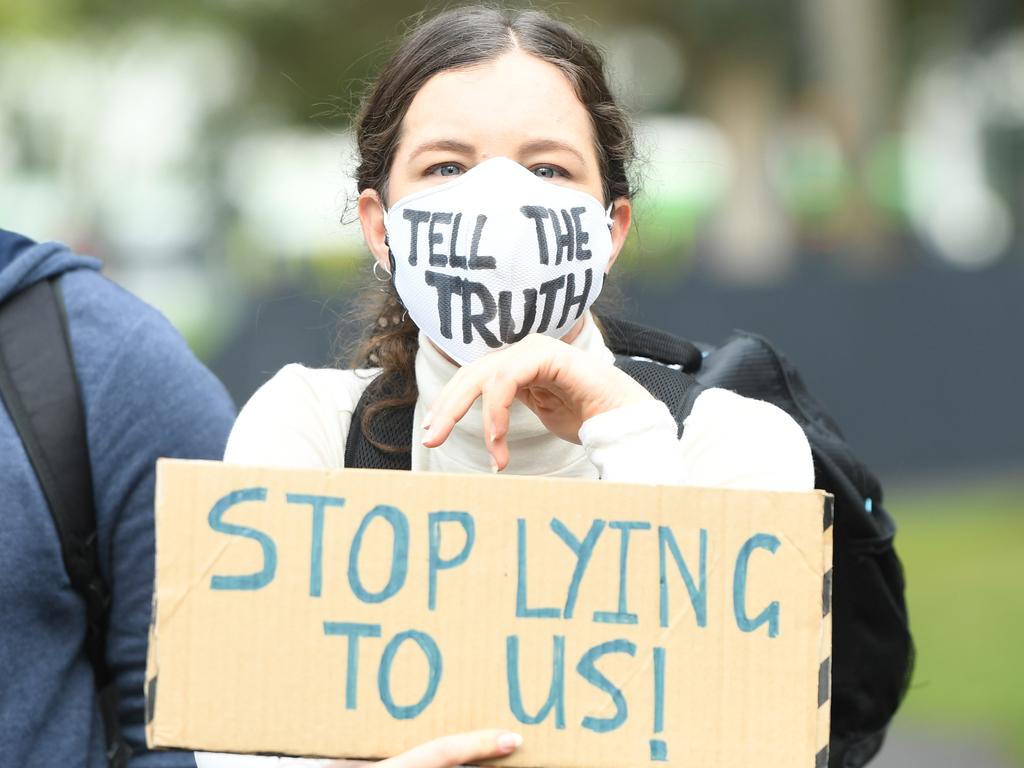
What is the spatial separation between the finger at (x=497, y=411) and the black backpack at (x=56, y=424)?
74cm

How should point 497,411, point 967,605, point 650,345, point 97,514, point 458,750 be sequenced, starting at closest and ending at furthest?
point 458,750
point 497,411
point 97,514
point 650,345
point 967,605

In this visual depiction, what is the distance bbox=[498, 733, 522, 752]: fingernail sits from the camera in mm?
2092

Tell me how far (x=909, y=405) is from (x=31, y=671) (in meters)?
10.4

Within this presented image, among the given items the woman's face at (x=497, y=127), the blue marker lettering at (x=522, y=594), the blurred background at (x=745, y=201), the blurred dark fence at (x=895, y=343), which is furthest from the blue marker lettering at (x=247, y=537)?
the blurred dark fence at (x=895, y=343)

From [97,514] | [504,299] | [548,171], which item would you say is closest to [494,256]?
[504,299]

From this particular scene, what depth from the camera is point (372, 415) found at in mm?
2629

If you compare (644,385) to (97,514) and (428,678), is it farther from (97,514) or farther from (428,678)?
(97,514)

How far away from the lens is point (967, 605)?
8.89 m

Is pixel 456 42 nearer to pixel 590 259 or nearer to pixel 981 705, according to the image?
pixel 590 259

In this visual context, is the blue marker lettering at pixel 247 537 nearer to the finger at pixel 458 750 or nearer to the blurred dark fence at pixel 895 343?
the finger at pixel 458 750

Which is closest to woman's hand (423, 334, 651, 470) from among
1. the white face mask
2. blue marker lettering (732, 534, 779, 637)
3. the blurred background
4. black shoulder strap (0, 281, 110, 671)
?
the white face mask

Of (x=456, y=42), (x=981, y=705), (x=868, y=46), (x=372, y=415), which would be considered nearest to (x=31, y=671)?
(x=372, y=415)

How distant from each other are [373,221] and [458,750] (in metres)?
0.95

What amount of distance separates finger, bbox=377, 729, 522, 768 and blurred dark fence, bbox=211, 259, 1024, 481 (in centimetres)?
1008
